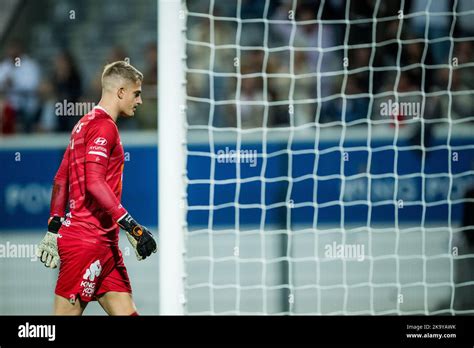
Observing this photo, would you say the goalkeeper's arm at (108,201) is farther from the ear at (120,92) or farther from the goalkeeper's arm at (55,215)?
the ear at (120,92)

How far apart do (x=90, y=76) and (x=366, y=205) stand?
44.6 inches

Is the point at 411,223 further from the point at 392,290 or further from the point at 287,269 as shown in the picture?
the point at 287,269

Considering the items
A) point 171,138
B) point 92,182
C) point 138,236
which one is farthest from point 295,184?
point 92,182

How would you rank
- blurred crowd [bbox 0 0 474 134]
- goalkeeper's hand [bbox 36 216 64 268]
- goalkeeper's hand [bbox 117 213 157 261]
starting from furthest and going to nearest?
blurred crowd [bbox 0 0 474 134] → goalkeeper's hand [bbox 36 216 64 268] → goalkeeper's hand [bbox 117 213 157 261]

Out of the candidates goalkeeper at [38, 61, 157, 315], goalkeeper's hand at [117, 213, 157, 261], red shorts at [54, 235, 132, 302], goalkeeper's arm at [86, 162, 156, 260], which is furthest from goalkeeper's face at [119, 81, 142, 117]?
red shorts at [54, 235, 132, 302]

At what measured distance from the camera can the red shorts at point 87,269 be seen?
341cm

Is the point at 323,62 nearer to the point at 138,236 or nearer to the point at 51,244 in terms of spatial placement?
the point at 138,236

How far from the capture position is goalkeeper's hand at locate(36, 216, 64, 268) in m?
3.45

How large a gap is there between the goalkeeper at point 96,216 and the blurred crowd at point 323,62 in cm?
36

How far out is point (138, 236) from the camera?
3365mm

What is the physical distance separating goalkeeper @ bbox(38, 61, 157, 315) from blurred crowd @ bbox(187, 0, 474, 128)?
0.36 meters

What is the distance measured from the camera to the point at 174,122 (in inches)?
134

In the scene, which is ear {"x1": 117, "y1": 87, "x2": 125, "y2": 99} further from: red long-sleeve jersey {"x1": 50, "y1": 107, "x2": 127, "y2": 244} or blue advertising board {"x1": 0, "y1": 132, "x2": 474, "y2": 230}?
blue advertising board {"x1": 0, "y1": 132, "x2": 474, "y2": 230}

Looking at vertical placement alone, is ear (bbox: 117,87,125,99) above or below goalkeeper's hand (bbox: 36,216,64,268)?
above
